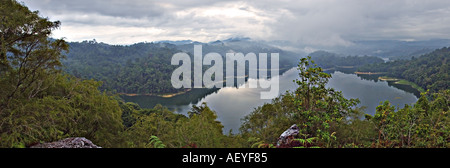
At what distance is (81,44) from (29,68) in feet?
480

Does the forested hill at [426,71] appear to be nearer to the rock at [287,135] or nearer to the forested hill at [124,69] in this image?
the rock at [287,135]

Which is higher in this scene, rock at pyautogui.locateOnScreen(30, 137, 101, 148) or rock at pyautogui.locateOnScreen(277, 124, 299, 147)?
rock at pyautogui.locateOnScreen(30, 137, 101, 148)

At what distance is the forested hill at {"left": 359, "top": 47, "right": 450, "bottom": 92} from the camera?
5509 cm

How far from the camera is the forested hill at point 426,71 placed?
55094 millimetres

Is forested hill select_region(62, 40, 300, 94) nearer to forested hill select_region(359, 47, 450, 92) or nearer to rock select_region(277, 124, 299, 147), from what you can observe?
rock select_region(277, 124, 299, 147)

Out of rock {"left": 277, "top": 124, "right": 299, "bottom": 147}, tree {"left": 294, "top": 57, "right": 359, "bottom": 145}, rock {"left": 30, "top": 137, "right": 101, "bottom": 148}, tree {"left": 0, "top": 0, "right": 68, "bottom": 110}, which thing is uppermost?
tree {"left": 0, "top": 0, "right": 68, "bottom": 110}

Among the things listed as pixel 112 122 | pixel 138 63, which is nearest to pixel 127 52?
pixel 138 63

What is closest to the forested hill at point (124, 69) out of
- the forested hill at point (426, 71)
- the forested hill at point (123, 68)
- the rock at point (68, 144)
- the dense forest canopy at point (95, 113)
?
the forested hill at point (123, 68)

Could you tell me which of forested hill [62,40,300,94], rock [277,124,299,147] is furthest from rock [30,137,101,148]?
forested hill [62,40,300,94]

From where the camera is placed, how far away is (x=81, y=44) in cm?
13275

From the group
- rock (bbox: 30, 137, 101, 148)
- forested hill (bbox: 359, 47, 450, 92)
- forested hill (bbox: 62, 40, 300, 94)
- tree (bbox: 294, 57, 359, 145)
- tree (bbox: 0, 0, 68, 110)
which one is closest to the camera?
rock (bbox: 30, 137, 101, 148)

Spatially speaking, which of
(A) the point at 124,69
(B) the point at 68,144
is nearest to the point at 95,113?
(B) the point at 68,144

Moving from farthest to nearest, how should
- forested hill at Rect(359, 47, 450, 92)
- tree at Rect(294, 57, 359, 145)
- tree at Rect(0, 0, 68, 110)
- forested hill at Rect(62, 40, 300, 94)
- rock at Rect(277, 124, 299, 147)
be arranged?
forested hill at Rect(62, 40, 300, 94)
forested hill at Rect(359, 47, 450, 92)
tree at Rect(294, 57, 359, 145)
tree at Rect(0, 0, 68, 110)
rock at Rect(277, 124, 299, 147)
